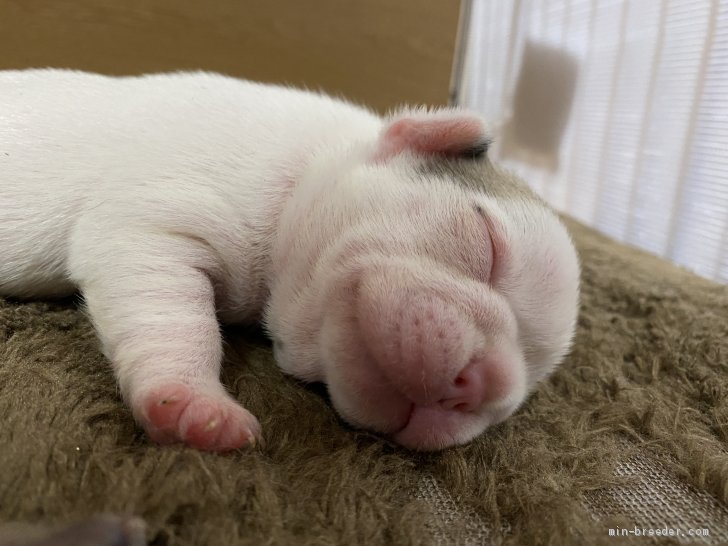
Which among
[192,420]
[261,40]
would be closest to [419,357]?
[192,420]

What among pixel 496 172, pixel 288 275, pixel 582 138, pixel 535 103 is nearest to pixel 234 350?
pixel 288 275

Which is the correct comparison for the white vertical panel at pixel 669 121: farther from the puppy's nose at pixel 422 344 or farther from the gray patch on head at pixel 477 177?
the puppy's nose at pixel 422 344

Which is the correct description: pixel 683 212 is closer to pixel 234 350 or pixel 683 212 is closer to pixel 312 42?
pixel 312 42

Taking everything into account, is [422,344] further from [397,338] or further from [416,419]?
[416,419]

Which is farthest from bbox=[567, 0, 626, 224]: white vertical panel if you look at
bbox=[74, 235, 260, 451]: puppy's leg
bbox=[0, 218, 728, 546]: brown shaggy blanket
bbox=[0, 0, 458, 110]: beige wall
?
bbox=[74, 235, 260, 451]: puppy's leg

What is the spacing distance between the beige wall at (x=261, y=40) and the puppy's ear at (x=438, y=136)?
165cm

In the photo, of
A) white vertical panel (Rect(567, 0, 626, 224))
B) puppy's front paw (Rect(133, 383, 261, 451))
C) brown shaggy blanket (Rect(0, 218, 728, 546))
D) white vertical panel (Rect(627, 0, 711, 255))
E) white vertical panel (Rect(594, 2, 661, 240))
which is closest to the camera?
brown shaggy blanket (Rect(0, 218, 728, 546))

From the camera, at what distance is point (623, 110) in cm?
292

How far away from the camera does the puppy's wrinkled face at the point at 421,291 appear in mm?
943

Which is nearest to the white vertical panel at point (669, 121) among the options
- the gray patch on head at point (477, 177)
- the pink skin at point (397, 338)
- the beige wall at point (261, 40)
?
the beige wall at point (261, 40)

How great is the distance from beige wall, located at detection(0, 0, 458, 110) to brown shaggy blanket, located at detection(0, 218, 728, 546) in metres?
1.53

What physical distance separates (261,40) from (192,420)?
7.32 ft

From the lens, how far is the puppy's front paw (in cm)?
88

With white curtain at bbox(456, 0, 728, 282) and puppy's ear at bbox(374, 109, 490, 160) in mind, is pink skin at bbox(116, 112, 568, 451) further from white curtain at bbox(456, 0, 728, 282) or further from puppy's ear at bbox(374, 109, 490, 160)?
white curtain at bbox(456, 0, 728, 282)
